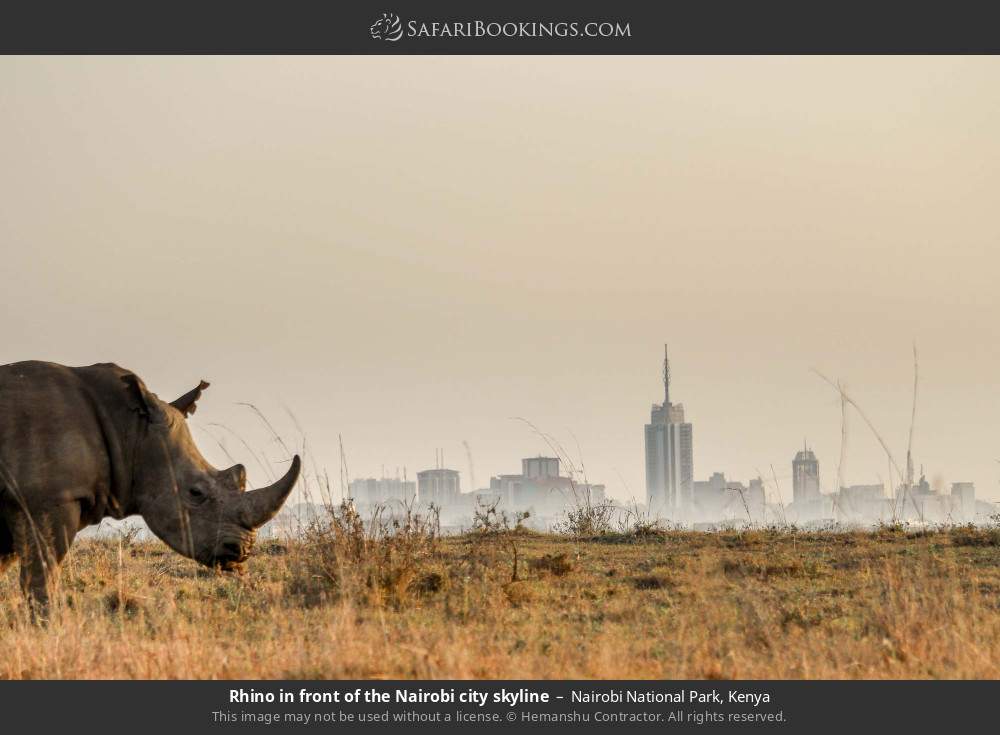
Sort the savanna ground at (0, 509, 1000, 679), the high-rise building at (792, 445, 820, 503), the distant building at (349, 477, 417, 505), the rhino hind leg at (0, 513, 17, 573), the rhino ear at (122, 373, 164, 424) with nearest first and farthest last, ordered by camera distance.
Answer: the savanna ground at (0, 509, 1000, 679), the rhino hind leg at (0, 513, 17, 573), the rhino ear at (122, 373, 164, 424), the distant building at (349, 477, 417, 505), the high-rise building at (792, 445, 820, 503)

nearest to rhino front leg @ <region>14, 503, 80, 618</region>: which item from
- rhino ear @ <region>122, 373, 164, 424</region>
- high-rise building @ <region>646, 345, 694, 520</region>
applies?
rhino ear @ <region>122, 373, 164, 424</region>

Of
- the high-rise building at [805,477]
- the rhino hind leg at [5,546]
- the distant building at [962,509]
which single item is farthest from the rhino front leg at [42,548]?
the distant building at [962,509]

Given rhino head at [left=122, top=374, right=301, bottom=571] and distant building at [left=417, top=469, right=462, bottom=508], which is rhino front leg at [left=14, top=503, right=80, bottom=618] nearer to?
rhino head at [left=122, top=374, right=301, bottom=571]

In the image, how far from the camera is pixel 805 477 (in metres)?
16.5

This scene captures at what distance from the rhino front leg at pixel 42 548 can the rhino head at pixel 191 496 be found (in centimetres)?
66

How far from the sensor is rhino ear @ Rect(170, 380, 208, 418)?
10.9 metres

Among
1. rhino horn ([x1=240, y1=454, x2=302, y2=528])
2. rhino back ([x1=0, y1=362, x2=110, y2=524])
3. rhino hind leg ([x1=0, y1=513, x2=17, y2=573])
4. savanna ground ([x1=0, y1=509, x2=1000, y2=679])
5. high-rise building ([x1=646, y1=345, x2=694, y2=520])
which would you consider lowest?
savanna ground ([x1=0, y1=509, x2=1000, y2=679])

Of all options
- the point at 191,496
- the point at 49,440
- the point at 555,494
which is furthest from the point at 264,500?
the point at 555,494

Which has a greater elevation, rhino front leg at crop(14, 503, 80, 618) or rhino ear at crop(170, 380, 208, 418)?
rhino ear at crop(170, 380, 208, 418)

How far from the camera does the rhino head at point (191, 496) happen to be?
10188 millimetres

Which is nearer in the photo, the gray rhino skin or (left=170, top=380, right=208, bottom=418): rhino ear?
the gray rhino skin

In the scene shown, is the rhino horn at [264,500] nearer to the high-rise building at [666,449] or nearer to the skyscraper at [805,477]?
the skyscraper at [805,477]

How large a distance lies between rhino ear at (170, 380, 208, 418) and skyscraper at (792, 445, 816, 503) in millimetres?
6898
